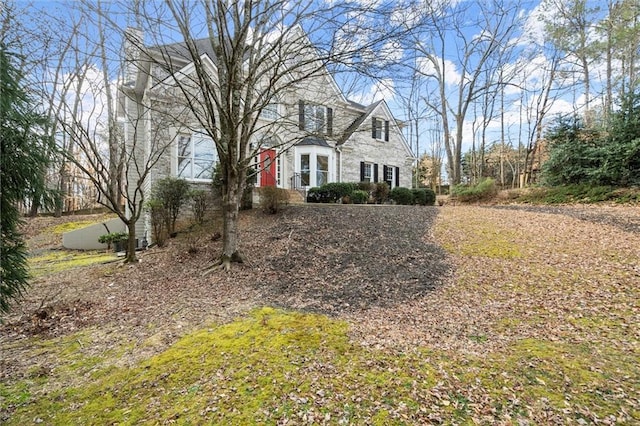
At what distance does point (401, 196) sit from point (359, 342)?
13.0 m

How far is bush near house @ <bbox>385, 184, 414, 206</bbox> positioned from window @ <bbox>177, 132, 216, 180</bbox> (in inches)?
350

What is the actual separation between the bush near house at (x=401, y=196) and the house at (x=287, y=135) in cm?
292


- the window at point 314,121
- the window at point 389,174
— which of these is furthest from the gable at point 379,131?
the window at point 314,121

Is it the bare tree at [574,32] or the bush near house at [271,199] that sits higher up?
the bare tree at [574,32]

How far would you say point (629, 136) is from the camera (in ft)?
41.4

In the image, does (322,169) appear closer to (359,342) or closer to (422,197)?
(422,197)

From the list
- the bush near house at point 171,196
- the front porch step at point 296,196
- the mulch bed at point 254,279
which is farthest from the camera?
the front porch step at point 296,196

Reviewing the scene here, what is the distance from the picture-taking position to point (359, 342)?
12.6 ft

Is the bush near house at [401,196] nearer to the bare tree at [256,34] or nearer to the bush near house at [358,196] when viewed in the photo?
the bush near house at [358,196]

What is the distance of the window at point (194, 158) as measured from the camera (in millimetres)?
12586

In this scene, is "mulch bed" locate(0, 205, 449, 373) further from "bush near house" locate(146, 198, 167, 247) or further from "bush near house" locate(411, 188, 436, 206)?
"bush near house" locate(411, 188, 436, 206)

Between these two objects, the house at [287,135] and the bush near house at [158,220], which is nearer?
the house at [287,135]

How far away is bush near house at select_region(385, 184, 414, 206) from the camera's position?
52.7 feet

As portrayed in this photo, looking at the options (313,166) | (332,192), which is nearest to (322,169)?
(313,166)
